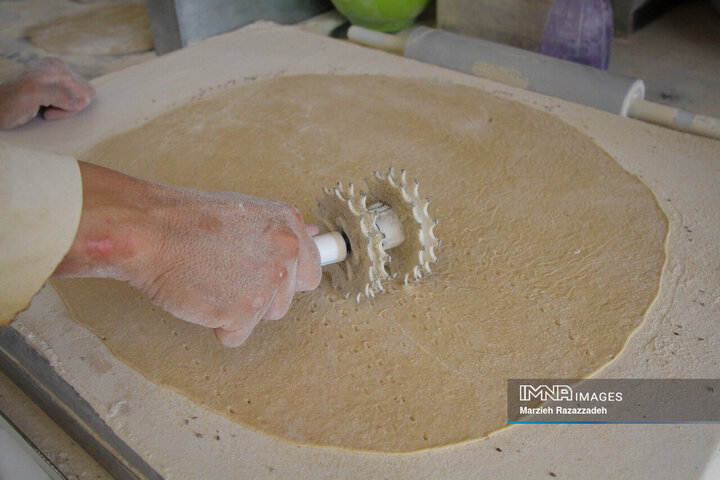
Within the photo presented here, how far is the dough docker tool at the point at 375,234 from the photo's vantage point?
1.51 metres

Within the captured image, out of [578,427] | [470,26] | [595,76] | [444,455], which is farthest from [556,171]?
[470,26]

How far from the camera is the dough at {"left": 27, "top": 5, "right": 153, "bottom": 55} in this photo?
353 cm

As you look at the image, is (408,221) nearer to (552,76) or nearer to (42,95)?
(552,76)

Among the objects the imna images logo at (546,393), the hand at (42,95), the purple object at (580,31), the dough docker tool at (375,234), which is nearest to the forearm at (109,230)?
the dough docker tool at (375,234)

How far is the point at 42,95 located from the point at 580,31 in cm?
229

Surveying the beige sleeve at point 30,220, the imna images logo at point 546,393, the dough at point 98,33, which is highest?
the beige sleeve at point 30,220

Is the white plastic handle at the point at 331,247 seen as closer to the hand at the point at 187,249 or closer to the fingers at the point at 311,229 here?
the fingers at the point at 311,229

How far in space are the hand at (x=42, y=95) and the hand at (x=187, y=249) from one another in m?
1.45

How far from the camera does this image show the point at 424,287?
67.1 inches

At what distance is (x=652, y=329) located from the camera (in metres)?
1.57

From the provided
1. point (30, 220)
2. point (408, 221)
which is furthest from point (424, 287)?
point (30, 220)

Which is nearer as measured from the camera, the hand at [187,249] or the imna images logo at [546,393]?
the hand at [187,249]

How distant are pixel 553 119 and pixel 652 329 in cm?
104

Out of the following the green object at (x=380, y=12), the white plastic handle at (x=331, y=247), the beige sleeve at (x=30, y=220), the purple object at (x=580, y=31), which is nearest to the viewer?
the beige sleeve at (x=30, y=220)
